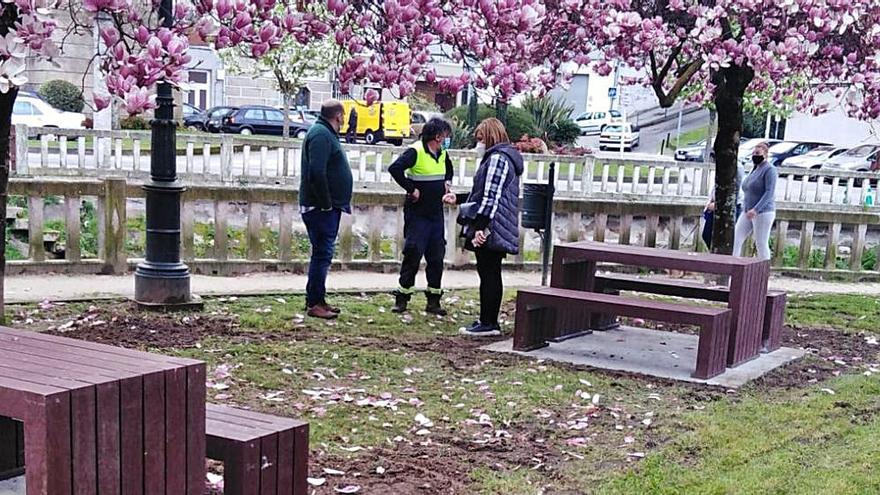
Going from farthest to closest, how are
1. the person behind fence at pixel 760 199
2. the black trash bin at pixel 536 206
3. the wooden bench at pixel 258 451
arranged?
the person behind fence at pixel 760 199 < the black trash bin at pixel 536 206 < the wooden bench at pixel 258 451

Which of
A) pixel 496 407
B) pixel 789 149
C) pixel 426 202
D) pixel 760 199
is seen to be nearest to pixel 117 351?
pixel 496 407

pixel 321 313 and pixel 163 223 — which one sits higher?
pixel 163 223

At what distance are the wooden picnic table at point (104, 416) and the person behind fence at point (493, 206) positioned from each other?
464 cm

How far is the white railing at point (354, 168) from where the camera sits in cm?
1920

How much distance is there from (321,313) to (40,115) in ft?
84.0

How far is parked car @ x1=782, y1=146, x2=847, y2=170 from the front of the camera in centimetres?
3873

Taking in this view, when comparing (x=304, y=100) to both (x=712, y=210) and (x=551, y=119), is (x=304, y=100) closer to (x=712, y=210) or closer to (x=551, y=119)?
(x=551, y=119)

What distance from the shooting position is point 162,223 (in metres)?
8.52

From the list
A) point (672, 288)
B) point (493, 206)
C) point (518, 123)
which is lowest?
point (672, 288)

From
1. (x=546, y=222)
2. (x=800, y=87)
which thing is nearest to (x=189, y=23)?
(x=546, y=222)

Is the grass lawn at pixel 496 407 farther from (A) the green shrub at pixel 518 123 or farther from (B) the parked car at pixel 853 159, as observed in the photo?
(B) the parked car at pixel 853 159

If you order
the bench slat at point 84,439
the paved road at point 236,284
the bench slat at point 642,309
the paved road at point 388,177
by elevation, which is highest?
the paved road at point 388,177

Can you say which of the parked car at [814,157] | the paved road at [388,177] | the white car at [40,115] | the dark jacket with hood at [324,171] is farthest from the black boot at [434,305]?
the parked car at [814,157]

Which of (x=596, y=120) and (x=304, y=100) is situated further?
(x=596, y=120)
